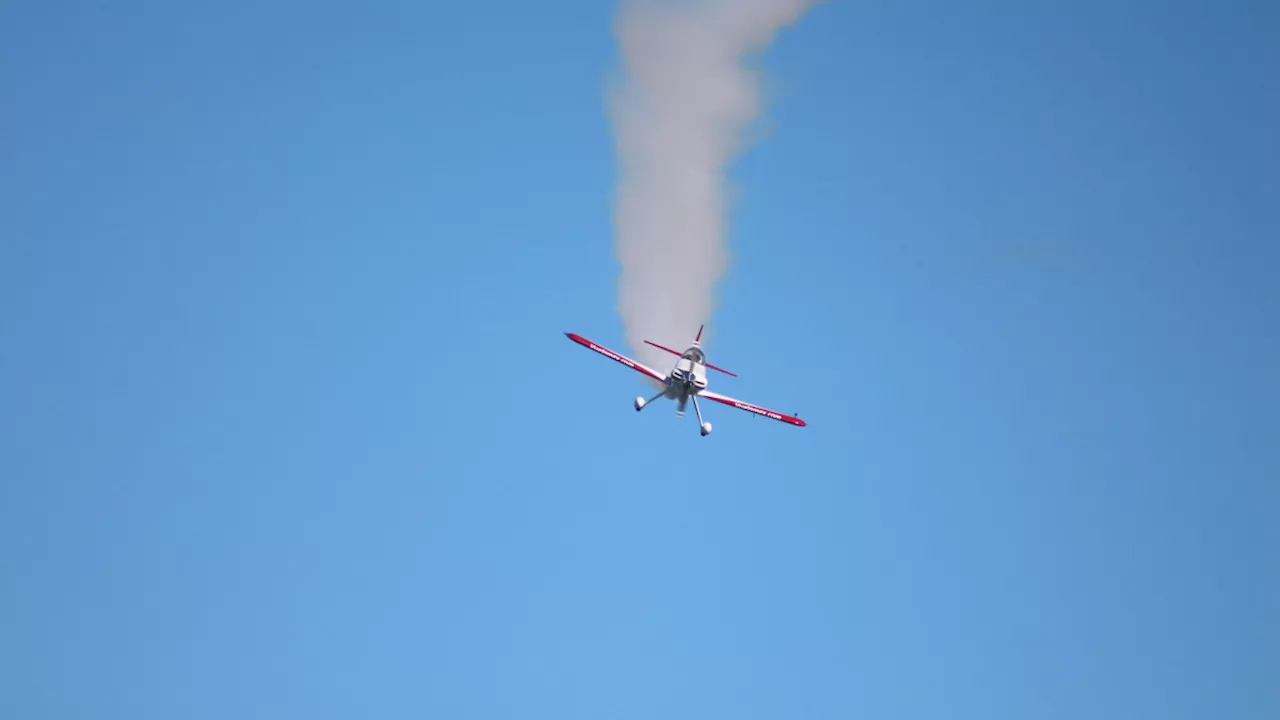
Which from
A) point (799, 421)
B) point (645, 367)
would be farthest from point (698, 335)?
point (799, 421)

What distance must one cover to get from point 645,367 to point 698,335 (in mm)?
3064

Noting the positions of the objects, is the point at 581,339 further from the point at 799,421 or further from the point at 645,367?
the point at 799,421

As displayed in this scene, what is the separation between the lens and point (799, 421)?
246 feet

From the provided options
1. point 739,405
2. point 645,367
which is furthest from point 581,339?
point 739,405

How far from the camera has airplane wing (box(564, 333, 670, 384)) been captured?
70312mm

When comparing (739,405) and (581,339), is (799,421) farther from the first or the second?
(581,339)

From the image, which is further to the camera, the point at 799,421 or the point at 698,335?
the point at 799,421

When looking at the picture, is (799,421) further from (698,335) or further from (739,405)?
(698,335)

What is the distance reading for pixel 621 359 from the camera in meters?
71.1

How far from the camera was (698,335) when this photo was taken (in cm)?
6925

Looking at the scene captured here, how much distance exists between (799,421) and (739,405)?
10.9 ft

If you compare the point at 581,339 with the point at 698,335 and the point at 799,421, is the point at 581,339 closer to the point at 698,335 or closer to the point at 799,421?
the point at 698,335

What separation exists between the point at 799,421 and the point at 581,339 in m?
11.2

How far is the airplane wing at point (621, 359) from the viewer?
7031 cm
